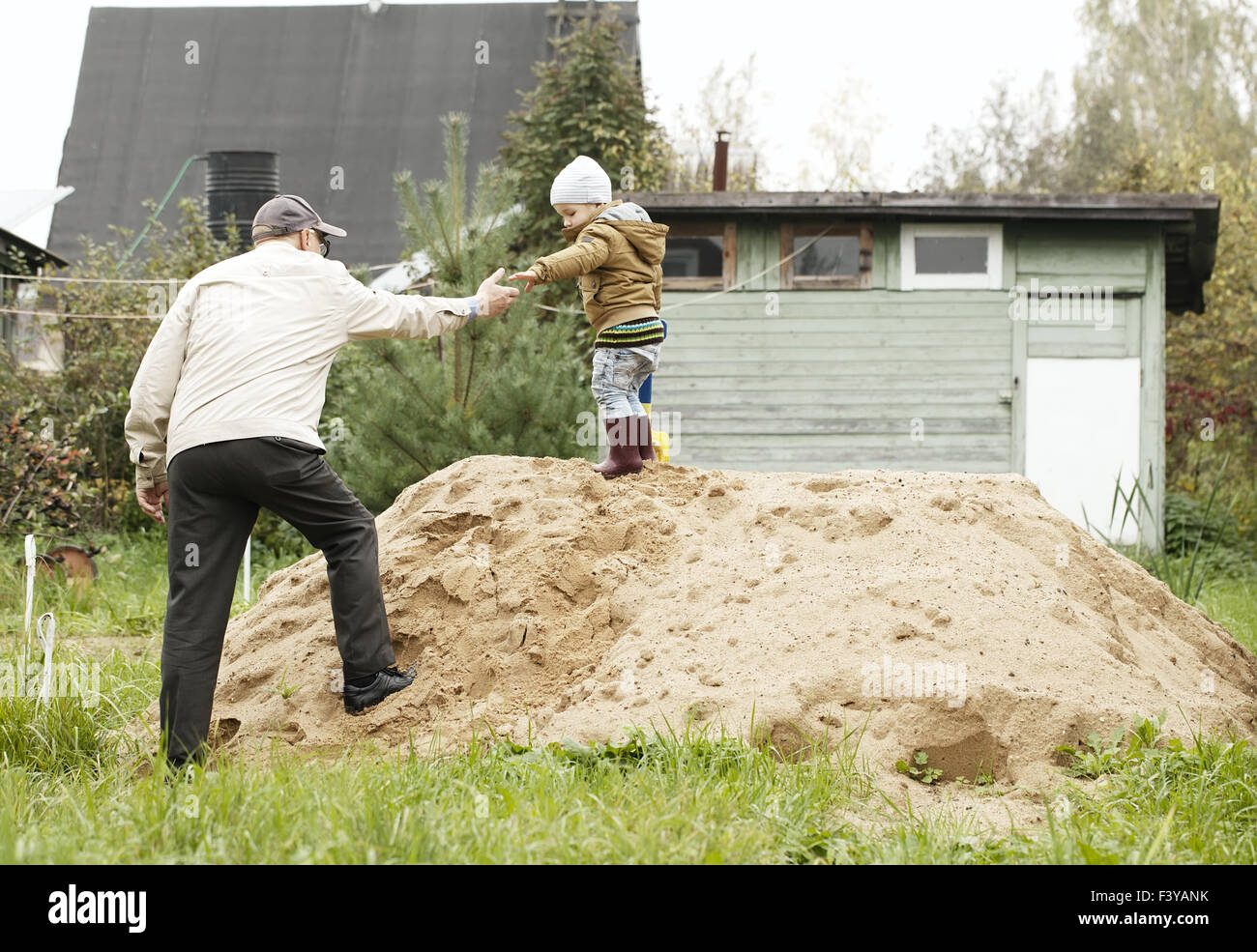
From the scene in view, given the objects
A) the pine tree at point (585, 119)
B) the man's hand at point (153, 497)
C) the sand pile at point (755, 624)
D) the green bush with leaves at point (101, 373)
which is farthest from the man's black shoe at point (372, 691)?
the pine tree at point (585, 119)

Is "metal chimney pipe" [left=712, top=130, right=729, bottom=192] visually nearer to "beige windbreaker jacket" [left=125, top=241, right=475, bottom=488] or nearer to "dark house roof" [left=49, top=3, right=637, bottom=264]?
"dark house roof" [left=49, top=3, right=637, bottom=264]

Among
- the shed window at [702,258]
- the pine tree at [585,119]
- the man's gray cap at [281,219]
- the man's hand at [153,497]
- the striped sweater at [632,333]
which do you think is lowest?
the man's hand at [153,497]

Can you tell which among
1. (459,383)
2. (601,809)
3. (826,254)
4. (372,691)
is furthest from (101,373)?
(601,809)

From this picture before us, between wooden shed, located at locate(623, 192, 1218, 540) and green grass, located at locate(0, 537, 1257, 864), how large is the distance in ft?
29.1

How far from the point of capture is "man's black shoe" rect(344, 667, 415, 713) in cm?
484

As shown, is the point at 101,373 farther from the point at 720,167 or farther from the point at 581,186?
the point at 581,186

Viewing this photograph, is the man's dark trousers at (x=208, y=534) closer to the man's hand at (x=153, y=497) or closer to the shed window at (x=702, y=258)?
the man's hand at (x=153, y=497)

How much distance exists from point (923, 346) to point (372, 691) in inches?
380

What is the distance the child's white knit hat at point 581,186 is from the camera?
19.2 ft

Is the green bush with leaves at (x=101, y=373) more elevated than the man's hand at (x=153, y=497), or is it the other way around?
the green bush with leaves at (x=101, y=373)

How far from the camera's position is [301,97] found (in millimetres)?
21953

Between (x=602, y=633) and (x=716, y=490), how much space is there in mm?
1129

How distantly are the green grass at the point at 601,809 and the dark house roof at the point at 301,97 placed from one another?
A: 16208mm
